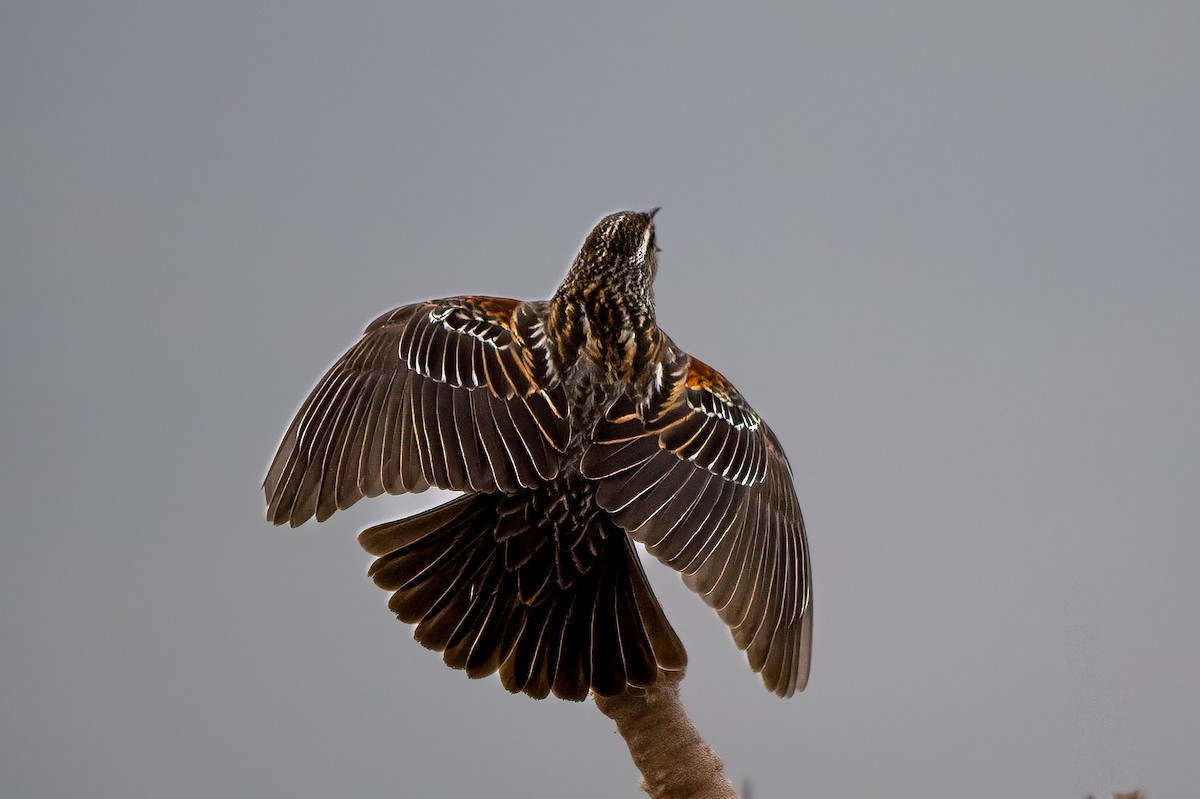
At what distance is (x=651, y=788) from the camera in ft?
6.22

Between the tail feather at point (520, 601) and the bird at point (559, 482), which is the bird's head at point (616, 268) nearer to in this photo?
the bird at point (559, 482)

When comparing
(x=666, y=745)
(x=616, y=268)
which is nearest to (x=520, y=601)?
(x=666, y=745)

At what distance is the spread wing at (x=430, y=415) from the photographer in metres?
2.01

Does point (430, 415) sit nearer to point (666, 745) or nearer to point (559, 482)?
point (559, 482)

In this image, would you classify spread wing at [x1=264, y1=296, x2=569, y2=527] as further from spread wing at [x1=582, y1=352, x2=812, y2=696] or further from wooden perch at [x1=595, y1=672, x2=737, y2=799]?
wooden perch at [x1=595, y1=672, x2=737, y2=799]

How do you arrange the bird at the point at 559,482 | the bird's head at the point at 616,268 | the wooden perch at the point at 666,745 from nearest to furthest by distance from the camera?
the wooden perch at the point at 666,745
the bird at the point at 559,482
the bird's head at the point at 616,268

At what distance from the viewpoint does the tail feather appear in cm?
193

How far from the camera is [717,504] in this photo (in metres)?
2.22

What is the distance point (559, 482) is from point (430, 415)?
306 mm

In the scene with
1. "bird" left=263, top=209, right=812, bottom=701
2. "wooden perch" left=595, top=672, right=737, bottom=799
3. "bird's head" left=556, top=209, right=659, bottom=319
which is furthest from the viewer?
"bird's head" left=556, top=209, right=659, bottom=319

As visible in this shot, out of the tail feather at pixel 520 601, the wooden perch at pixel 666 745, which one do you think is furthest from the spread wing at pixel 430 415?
the wooden perch at pixel 666 745

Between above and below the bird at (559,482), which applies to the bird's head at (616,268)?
above

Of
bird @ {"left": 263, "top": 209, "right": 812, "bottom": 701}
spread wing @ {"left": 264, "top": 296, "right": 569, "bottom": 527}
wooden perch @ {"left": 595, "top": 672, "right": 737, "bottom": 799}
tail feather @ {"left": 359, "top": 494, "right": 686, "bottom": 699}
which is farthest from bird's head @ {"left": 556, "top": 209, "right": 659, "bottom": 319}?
wooden perch @ {"left": 595, "top": 672, "right": 737, "bottom": 799}

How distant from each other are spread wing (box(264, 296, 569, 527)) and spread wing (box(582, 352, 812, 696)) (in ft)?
0.46
